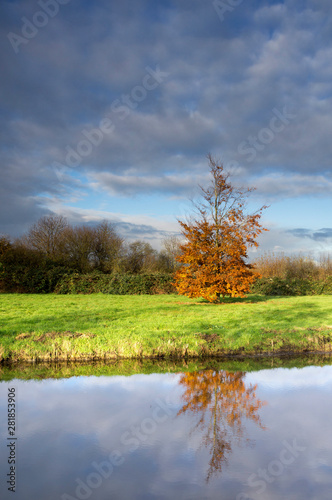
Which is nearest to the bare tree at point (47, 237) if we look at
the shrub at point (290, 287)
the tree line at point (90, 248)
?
the tree line at point (90, 248)

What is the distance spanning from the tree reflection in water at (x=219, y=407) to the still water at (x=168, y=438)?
18 millimetres

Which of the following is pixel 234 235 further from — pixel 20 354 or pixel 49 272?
pixel 49 272

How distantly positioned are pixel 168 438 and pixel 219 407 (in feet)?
4.69


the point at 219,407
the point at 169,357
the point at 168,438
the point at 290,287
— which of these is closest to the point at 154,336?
the point at 169,357

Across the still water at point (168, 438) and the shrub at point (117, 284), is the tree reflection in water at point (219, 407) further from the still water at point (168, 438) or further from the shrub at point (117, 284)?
the shrub at point (117, 284)

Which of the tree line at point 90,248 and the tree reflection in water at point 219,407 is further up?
the tree line at point 90,248

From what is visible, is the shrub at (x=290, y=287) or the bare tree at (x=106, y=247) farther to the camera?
the bare tree at (x=106, y=247)

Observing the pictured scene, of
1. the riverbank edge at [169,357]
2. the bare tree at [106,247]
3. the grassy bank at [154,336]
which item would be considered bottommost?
the riverbank edge at [169,357]

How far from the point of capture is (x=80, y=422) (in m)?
5.88

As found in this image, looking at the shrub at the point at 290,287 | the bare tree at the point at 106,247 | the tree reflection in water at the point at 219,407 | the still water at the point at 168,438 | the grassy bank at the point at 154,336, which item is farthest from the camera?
the bare tree at the point at 106,247

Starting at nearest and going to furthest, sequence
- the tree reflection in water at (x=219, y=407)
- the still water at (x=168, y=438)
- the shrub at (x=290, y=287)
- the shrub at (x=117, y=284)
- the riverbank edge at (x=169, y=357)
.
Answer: the still water at (x=168, y=438), the tree reflection in water at (x=219, y=407), the riverbank edge at (x=169, y=357), the shrub at (x=117, y=284), the shrub at (x=290, y=287)

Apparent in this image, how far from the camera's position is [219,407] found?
653 centimetres

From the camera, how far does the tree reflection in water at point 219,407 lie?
17.0ft

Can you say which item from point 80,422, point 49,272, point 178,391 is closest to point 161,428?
point 80,422
